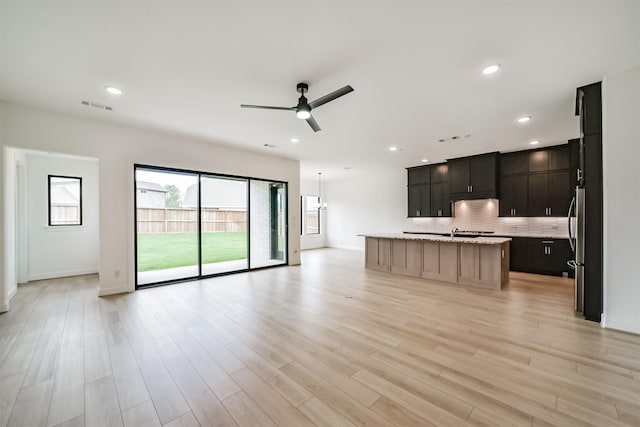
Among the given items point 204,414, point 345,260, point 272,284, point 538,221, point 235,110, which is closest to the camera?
point 204,414

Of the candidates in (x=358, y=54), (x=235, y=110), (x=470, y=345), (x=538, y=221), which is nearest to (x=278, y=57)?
(x=358, y=54)

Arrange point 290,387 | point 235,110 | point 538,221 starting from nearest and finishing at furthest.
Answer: point 290,387
point 235,110
point 538,221

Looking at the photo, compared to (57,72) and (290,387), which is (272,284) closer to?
(290,387)

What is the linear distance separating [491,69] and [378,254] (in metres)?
4.45

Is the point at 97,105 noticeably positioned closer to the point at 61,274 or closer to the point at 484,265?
the point at 61,274

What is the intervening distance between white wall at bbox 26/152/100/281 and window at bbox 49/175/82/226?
0.29ft

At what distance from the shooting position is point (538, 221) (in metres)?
6.16

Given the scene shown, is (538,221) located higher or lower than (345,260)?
higher

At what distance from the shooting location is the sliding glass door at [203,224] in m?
5.13

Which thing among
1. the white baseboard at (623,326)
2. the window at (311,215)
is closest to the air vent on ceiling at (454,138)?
the white baseboard at (623,326)

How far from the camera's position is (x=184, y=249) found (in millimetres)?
6324

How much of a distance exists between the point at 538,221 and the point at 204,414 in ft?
25.4

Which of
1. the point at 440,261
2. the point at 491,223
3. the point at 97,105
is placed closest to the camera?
the point at 97,105

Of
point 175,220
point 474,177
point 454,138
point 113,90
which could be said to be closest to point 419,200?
point 474,177
